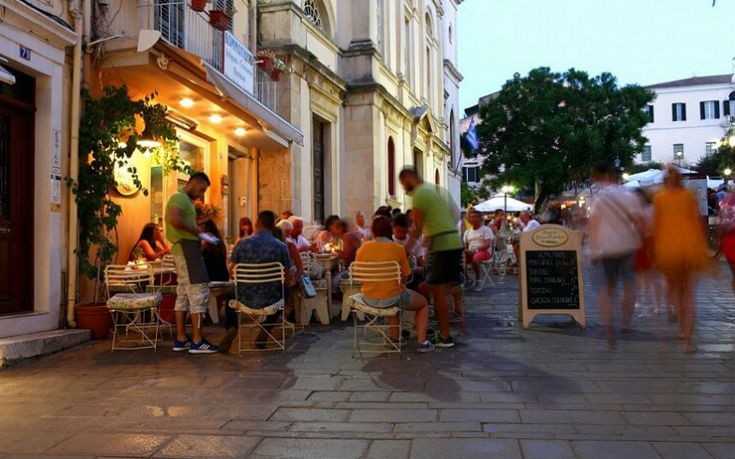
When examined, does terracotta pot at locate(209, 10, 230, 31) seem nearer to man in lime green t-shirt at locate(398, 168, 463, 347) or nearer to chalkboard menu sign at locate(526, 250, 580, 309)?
man in lime green t-shirt at locate(398, 168, 463, 347)

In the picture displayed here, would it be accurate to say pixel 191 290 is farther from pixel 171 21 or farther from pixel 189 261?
pixel 171 21

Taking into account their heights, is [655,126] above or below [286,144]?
above

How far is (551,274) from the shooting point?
778 cm

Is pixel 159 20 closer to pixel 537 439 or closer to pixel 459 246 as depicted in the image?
pixel 459 246

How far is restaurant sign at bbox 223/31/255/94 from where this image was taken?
1080 centimetres

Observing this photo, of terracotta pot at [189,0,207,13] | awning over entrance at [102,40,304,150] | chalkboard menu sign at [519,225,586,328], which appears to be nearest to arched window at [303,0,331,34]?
awning over entrance at [102,40,304,150]

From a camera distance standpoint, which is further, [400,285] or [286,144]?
[286,144]

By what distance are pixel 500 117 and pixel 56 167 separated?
31.5m

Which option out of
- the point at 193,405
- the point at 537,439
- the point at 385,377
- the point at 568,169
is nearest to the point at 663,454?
the point at 537,439

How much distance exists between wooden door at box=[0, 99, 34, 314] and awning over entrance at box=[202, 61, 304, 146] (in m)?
2.13

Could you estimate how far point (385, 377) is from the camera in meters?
5.52

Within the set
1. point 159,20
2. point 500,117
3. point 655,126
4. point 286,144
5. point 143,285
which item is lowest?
point 143,285

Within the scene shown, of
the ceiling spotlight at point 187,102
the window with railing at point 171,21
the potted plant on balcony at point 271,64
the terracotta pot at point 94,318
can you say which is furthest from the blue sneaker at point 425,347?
the potted plant on balcony at point 271,64

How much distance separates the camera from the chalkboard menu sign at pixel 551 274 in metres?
7.72
